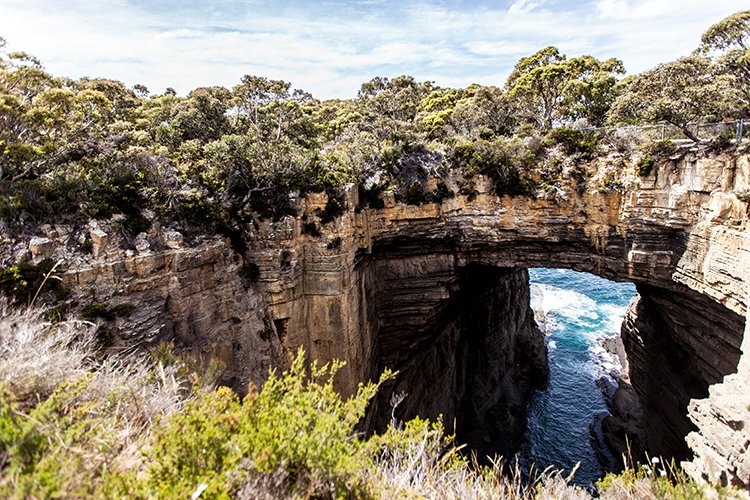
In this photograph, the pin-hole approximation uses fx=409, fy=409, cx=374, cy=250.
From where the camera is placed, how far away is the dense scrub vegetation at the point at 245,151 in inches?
539

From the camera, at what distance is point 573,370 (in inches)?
1382

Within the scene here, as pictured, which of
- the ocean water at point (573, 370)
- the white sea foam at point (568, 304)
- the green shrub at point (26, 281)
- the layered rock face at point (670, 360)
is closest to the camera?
the green shrub at point (26, 281)

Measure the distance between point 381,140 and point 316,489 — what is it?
18327mm

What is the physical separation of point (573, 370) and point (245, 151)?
32357 millimetres

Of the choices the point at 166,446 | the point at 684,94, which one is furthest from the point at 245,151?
the point at 684,94

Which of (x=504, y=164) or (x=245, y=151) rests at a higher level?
(x=245, y=151)

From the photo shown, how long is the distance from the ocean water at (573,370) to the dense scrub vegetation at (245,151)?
18.4m

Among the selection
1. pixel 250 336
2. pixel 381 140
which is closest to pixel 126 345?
pixel 250 336

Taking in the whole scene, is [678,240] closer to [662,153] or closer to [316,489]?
[662,153]

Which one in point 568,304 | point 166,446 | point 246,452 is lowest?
point 568,304

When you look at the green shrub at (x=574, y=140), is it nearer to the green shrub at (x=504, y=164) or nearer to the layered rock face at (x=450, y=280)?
the layered rock face at (x=450, y=280)

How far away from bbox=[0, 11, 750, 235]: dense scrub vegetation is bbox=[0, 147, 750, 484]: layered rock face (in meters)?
0.97

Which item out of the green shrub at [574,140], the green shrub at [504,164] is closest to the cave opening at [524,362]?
the green shrub at [504,164]

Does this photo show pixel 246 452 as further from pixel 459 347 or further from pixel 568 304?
pixel 568 304
